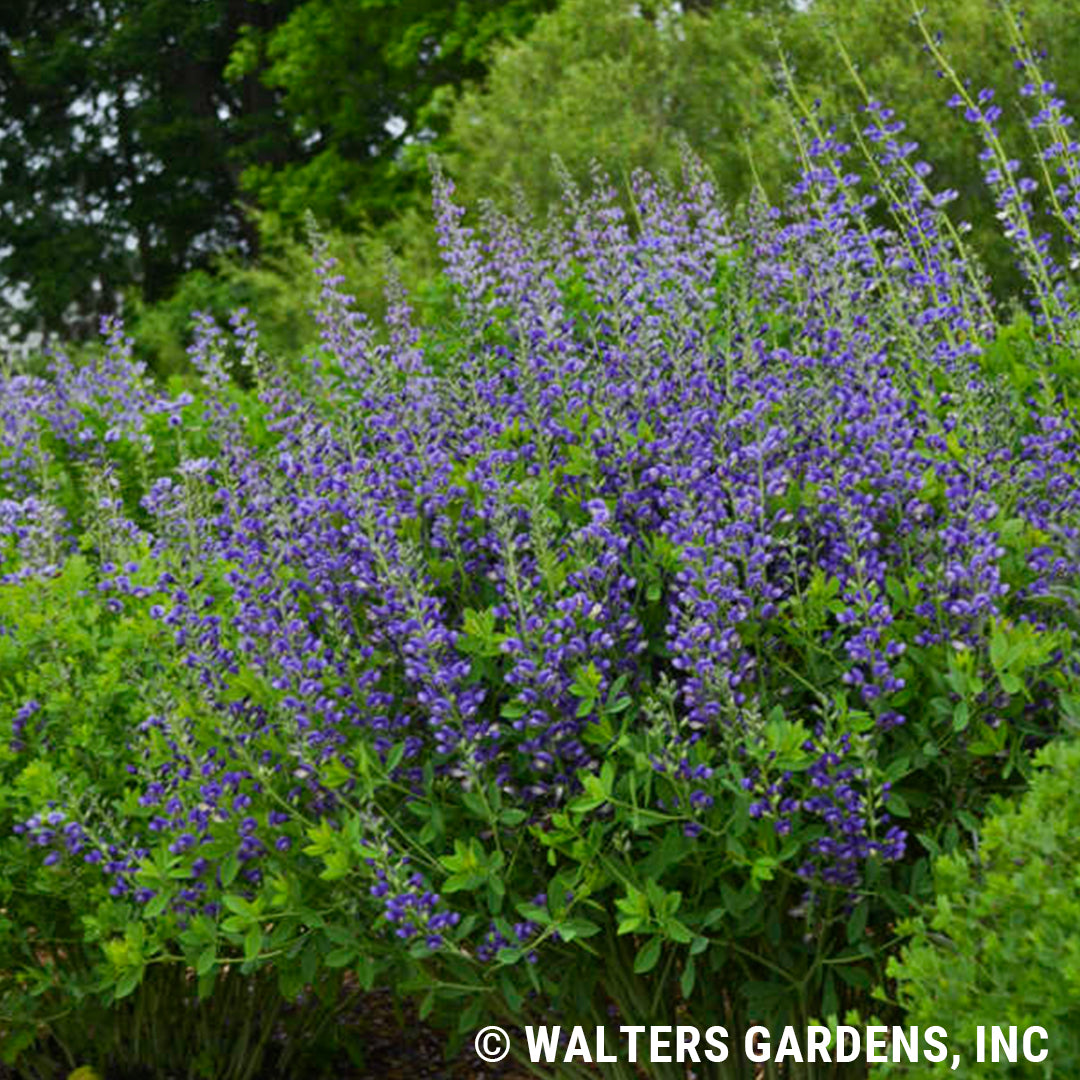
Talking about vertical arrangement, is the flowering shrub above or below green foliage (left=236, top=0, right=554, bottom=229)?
below

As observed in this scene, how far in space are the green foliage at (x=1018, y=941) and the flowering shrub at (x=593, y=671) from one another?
0.49 meters

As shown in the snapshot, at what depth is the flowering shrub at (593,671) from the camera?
3.54m

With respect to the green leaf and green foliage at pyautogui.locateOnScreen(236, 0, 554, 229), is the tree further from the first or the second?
the green leaf

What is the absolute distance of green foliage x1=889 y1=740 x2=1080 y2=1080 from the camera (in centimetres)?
247

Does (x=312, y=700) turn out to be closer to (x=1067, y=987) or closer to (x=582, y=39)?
(x=1067, y=987)

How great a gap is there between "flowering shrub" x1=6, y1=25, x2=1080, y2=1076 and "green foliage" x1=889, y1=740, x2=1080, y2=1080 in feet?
1.59

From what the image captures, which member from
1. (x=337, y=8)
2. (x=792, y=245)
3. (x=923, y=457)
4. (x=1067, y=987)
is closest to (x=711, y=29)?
(x=337, y=8)

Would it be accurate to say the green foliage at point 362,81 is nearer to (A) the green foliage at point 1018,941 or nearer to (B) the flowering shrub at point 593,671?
(B) the flowering shrub at point 593,671

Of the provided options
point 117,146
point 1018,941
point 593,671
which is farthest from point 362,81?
point 1018,941

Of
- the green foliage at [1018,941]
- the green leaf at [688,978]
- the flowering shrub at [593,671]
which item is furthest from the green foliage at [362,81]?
the green foliage at [1018,941]

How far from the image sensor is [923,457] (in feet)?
12.8

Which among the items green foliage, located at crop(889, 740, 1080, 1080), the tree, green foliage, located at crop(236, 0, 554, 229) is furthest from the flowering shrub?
the tree

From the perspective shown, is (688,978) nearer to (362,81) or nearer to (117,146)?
(362,81)

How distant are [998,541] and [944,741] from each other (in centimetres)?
47
